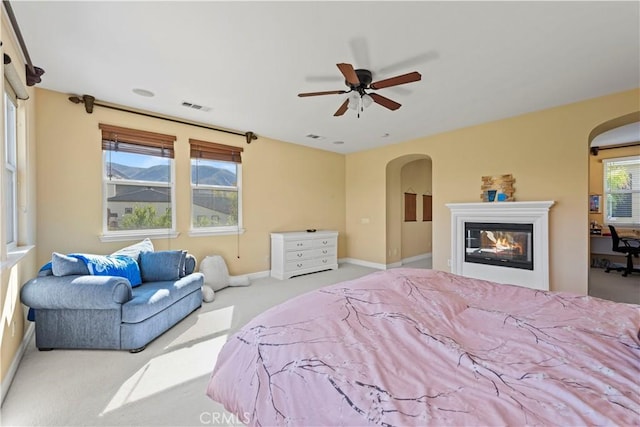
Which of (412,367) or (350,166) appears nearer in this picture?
(412,367)

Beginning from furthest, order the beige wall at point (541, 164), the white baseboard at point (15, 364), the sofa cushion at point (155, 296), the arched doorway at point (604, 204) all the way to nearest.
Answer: the arched doorway at point (604, 204) < the beige wall at point (541, 164) < the sofa cushion at point (155, 296) < the white baseboard at point (15, 364)

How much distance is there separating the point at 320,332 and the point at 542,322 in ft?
3.69

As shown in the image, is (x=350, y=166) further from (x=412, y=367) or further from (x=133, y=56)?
(x=412, y=367)

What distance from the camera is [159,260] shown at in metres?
3.32

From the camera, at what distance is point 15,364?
7.16ft

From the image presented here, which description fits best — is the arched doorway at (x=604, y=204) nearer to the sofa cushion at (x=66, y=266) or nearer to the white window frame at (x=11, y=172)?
the sofa cushion at (x=66, y=266)

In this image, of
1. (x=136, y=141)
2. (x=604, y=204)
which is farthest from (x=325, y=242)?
(x=604, y=204)

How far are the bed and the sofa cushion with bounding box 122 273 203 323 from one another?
1619 mm

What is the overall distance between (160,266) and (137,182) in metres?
1.46

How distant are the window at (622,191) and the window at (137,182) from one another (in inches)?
351

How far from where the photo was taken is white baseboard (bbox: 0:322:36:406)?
190 cm

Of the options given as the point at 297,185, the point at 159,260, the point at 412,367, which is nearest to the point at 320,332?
the point at 412,367

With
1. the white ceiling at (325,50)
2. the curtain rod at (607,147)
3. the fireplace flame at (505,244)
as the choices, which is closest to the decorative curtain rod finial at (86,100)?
the white ceiling at (325,50)

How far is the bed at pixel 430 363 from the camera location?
2.77 ft
